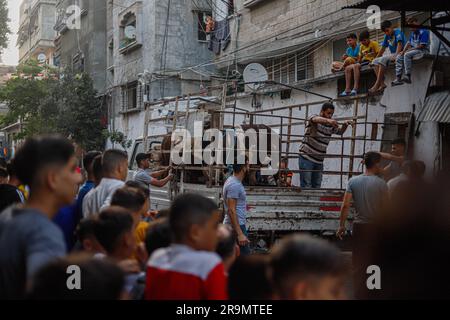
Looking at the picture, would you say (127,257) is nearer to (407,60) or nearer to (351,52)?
(407,60)

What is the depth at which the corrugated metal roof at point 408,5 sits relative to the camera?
943 centimetres

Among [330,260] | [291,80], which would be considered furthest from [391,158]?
[291,80]

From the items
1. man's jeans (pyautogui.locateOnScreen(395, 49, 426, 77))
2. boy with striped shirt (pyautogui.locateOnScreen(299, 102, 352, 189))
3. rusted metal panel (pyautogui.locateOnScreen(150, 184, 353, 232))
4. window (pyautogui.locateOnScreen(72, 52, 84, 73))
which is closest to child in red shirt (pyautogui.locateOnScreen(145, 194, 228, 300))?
rusted metal panel (pyautogui.locateOnScreen(150, 184, 353, 232))

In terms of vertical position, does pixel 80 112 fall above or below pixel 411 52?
below

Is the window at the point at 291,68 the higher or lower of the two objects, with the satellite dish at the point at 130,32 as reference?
lower

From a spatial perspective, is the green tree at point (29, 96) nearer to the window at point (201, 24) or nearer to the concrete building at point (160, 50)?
the concrete building at point (160, 50)

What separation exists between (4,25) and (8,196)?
784 inches

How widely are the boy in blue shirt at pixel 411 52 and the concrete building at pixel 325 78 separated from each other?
21 centimetres

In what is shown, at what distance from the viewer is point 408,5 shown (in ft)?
31.7

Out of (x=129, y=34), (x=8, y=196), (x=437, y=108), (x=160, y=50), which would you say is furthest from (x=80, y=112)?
(x=8, y=196)

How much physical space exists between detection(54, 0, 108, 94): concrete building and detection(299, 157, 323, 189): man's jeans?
20.9m

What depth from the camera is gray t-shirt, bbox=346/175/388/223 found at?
6.64 metres

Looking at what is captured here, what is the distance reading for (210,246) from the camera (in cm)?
297

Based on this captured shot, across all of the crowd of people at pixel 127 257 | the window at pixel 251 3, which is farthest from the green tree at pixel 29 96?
the crowd of people at pixel 127 257
